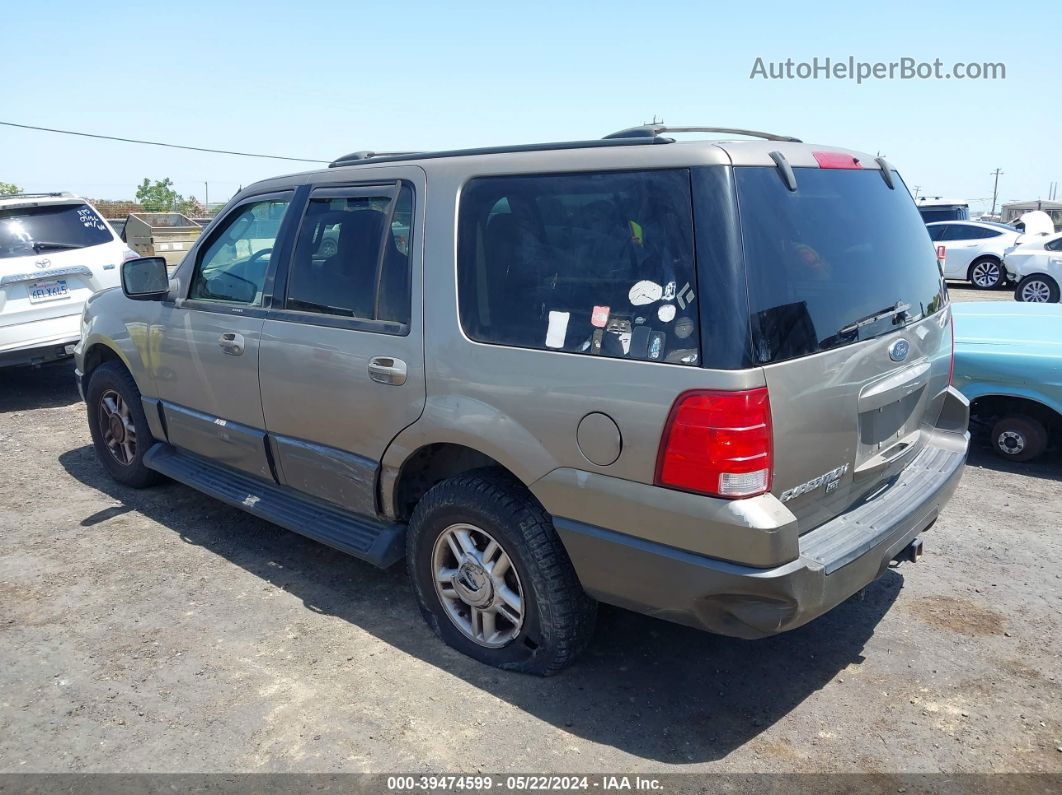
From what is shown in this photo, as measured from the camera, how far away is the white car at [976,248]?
17.6 meters

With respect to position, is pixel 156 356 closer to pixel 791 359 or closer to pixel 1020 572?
pixel 791 359

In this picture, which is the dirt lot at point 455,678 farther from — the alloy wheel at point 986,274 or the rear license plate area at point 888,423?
the alloy wheel at point 986,274

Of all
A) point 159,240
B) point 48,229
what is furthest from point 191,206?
point 48,229

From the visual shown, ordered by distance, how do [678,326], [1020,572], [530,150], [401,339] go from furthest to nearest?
[1020,572]
[401,339]
[530,150]
[678,326]

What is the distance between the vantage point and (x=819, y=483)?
2.83m

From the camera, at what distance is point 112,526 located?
4934 millimetres

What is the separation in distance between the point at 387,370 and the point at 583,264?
999mm

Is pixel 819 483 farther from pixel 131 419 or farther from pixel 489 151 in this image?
pixel 131 419

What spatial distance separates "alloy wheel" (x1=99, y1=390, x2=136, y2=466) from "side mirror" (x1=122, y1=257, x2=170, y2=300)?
881 millimetres

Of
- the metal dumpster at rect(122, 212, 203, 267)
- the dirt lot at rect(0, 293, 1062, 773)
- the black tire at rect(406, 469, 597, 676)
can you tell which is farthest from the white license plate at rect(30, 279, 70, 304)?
the metal dumpster at rect(122, 212, 203, 267)

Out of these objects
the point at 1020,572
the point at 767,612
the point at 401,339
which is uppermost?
the point at 401,339

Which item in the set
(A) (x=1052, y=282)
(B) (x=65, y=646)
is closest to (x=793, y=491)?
(B) (x=65, y=646)

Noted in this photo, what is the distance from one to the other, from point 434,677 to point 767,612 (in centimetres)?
140

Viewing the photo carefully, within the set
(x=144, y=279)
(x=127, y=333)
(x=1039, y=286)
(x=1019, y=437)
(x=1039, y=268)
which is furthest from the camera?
(x=1039, y=286)
